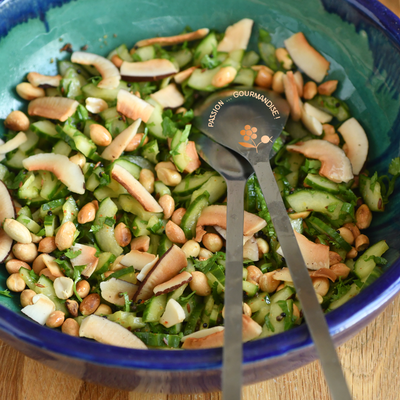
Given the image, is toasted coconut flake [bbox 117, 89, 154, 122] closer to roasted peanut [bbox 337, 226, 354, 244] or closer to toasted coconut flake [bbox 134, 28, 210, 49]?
toasted coconut flake [bbox 134, 28, 210, 49]

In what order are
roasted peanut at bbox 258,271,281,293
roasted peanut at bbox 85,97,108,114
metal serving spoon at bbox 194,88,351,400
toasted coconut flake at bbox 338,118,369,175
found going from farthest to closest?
roasted peanut at bbox 85,97,108,114, toasted coconut flake at bbox 338,118,369,175, roasted peanut at bbox 258,271,281,293, metal serving spoon at bbox 194,88,351,400

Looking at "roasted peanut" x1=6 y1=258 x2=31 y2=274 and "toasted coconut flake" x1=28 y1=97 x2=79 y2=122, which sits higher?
"toasted coconut flake" x1=28 y1=97 x2=79 y2=122

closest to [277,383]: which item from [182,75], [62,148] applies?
[62,148]

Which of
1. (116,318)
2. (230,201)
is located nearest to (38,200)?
(116,318)

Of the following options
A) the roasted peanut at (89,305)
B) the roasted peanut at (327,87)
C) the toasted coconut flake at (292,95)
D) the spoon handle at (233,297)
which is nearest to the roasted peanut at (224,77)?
the toasted coconut flake at (292,95)

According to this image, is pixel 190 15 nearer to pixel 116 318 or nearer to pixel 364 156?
pixel 364 156

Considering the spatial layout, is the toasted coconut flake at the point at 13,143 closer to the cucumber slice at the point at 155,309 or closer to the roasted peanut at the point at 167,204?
the roasted peanut at the point at 167,204

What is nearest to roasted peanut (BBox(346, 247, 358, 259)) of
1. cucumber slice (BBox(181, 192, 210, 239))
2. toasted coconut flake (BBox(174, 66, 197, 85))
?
cucumber slice (BBox(181, 192, 210, 239))
